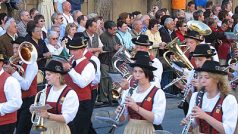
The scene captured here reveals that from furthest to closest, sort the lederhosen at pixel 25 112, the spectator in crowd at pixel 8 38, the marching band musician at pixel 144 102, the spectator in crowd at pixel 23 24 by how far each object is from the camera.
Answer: the spectator in crowd at pixel 23 24, the spectator in crowd at pixel 8 38, the lederhosen at pixel 25 112, the marching band musician at pixel 144 102

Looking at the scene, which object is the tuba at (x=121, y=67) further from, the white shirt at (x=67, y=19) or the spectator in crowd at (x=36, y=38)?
the white shirt at (x=67, y=19)

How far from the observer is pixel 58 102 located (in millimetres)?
7766

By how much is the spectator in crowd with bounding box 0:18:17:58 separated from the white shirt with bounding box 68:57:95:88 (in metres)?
2.45

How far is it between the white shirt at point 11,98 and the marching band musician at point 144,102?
1238 mm

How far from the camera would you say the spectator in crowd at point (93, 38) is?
12378 millimetres

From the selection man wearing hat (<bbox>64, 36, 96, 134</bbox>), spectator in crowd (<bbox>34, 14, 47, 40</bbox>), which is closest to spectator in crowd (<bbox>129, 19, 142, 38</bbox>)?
spectator in crowd (<bbox>34, 14, 47, 40</bbox>)

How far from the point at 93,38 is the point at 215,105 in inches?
242

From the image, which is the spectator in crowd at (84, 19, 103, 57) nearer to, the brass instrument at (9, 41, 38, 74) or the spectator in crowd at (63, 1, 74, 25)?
the spectator in crowd at (63, 1, 74, 25)

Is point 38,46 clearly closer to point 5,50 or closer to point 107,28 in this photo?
point 5,50

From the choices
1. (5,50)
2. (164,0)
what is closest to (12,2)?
(5,50)

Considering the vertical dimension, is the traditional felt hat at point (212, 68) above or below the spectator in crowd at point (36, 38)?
above

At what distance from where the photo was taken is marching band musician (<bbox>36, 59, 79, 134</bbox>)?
7.69 metres

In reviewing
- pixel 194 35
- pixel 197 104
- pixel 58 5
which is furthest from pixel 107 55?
pixel 197 104

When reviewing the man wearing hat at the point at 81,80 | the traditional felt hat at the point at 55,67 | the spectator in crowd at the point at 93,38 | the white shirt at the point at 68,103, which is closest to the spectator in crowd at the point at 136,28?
the spectator in crowd at the point at 93,38
